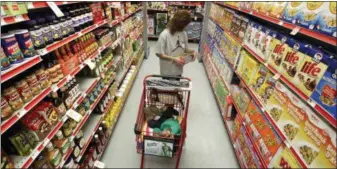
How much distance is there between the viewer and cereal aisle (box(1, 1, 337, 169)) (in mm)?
1204

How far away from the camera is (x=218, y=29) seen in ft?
13.0

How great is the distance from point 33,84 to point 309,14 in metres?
1.86

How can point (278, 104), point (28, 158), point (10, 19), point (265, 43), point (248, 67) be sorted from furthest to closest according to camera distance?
point (248, 67)
point (265, 43)
point (278, 104)
point (28, 158)
point (10, 19)

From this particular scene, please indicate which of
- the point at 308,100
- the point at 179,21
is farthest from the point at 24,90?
the point at 179,21

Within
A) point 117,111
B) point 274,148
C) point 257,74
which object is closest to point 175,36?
point 257,74

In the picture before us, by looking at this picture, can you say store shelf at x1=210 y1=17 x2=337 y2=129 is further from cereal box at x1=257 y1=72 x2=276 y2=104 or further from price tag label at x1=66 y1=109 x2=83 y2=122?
price tag label at x1=66 y1=109 x2=83 y2=122

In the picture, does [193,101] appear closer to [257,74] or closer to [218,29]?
[218,29]

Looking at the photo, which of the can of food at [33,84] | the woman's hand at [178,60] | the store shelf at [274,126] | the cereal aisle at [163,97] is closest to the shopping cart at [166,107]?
the cereal aisle at [163,97]

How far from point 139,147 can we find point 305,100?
1486mm

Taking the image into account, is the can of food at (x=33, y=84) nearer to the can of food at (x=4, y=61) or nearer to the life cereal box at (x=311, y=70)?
the can of food at (x=4, y=61)

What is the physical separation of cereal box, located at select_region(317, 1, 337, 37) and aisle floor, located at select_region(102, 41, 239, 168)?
1783mm

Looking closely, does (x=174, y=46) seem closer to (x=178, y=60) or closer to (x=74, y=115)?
(x=178, y=60)

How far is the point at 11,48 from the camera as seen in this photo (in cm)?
111

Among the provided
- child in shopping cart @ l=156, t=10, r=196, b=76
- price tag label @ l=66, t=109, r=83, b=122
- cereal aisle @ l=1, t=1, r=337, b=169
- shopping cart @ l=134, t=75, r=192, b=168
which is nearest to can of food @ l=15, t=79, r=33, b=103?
cereal aisle @ l=1, t=1, r=337, b=169
